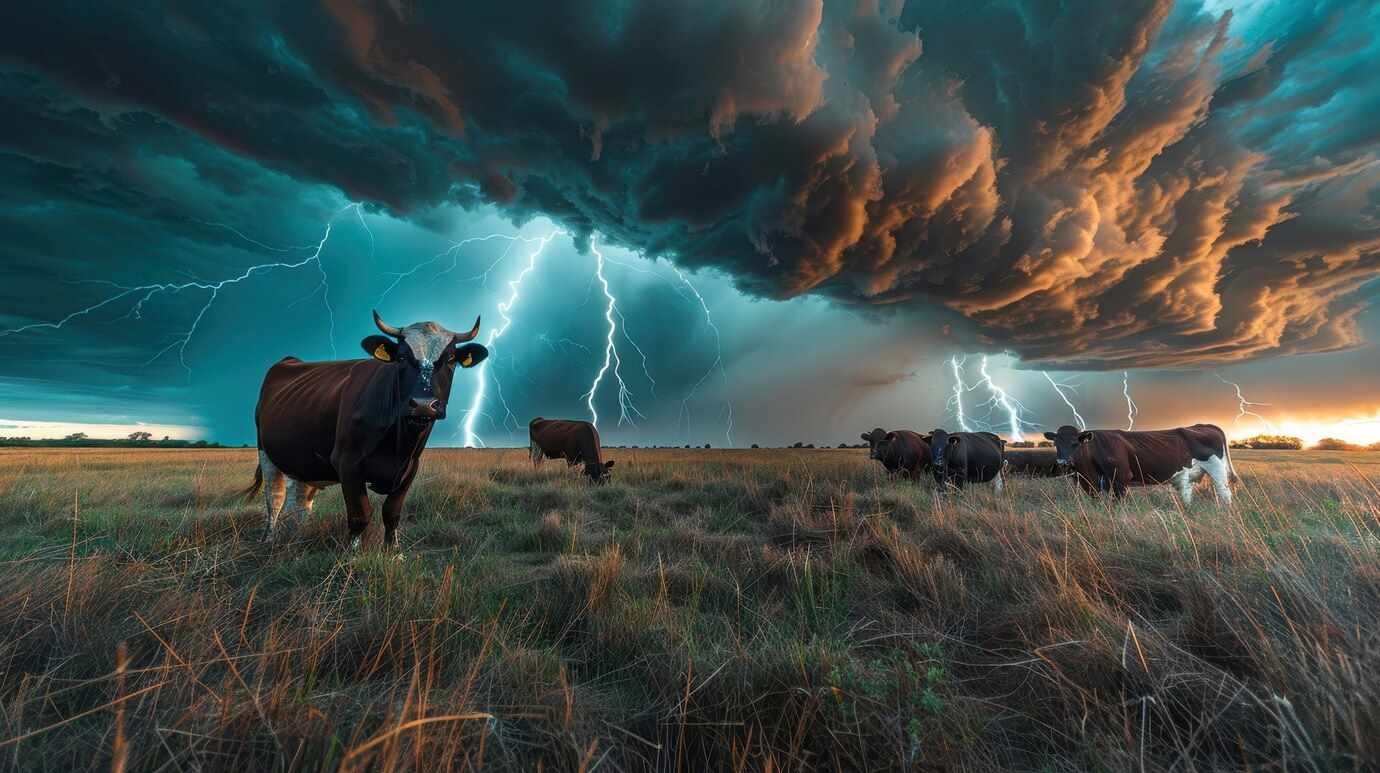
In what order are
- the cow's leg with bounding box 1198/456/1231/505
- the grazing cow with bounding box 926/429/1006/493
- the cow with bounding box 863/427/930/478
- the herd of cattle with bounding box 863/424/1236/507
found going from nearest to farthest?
the herd of cattle with bounding box 863/424/1236/507, the cow's leg with bounding box 1198/456/1231/505, the grazing cow with bounding box 926/429/1006/493, the cow with bounding box 863/427/930/478

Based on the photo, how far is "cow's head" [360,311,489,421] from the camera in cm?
515

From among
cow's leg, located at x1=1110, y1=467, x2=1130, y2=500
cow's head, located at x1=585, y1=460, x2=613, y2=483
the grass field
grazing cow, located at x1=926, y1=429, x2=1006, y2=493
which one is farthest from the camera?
grazing cow, located at x1=926, y1=429, x2=1006, y2=493

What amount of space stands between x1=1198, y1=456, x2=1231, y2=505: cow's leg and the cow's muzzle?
17799 millimetres

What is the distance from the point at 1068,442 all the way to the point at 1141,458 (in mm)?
1714

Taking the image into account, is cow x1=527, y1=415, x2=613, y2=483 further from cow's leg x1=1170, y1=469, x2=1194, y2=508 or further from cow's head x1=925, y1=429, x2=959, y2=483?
cow's leg x1=1170, y1=469, x2=1194, y2=508

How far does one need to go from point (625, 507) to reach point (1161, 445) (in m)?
14.3

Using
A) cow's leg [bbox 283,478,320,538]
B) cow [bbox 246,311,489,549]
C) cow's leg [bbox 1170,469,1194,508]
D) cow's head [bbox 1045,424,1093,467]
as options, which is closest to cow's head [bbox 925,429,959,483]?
cow's head [bbox 1045,424,1093,467]

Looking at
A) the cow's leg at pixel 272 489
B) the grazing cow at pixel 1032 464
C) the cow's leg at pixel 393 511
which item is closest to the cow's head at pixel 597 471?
the cow's leg at pixel 272 489

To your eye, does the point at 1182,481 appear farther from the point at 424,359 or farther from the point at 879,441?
the point at 424,359

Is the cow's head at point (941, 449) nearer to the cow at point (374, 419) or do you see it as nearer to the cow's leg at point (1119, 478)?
the cow's leg at point (1119, 478)

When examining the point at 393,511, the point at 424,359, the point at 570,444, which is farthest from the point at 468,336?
the point at 570,444

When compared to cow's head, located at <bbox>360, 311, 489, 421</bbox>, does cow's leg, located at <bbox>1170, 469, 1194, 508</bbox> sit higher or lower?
lower

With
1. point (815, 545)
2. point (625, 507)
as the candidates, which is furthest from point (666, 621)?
point (625, 507)

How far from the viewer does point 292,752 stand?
157 centimetres
